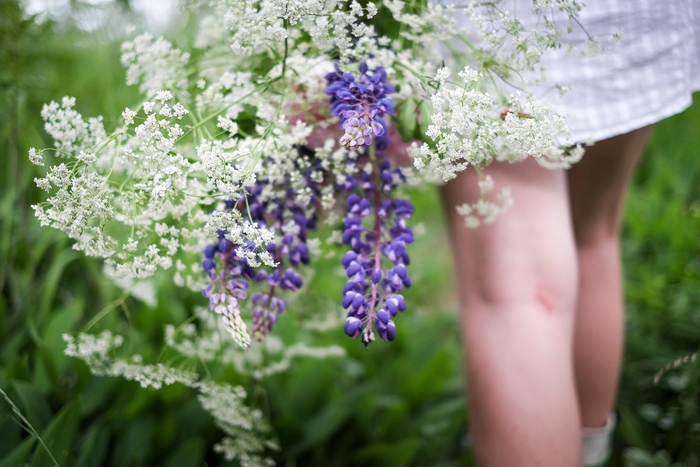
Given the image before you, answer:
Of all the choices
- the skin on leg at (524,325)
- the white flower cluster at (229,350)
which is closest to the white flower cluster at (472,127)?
the skin on leg at (524,325)

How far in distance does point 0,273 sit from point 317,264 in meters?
1.01

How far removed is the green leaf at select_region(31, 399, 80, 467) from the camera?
88cm

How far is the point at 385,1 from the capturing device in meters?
0.73

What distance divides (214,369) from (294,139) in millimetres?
749

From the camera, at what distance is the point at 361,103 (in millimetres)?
674

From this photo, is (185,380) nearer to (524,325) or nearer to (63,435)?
(63,435)

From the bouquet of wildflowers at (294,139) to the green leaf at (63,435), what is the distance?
378 millimetres

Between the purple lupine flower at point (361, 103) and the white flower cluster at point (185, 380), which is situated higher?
the purple lupine flower at point (361, 103)

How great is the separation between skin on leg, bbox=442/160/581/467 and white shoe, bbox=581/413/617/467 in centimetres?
53

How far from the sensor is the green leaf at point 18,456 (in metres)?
0.87

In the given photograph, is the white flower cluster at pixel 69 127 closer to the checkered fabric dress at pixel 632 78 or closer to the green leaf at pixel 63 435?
the green leaf at pixel 63 435

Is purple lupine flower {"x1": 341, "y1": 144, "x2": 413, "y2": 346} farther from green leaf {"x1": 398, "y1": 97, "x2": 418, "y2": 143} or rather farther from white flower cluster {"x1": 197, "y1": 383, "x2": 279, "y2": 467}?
white flower cluster {"x1": 197, "y1": 383, "x2": 279, "y2": 467}

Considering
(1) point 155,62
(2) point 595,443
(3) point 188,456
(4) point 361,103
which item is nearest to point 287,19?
(4) point 361,103

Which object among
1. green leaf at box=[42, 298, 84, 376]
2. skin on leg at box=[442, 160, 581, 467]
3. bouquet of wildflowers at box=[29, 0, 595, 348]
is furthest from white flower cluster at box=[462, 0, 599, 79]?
green leaf at box=[42, 298, 84, 376]
